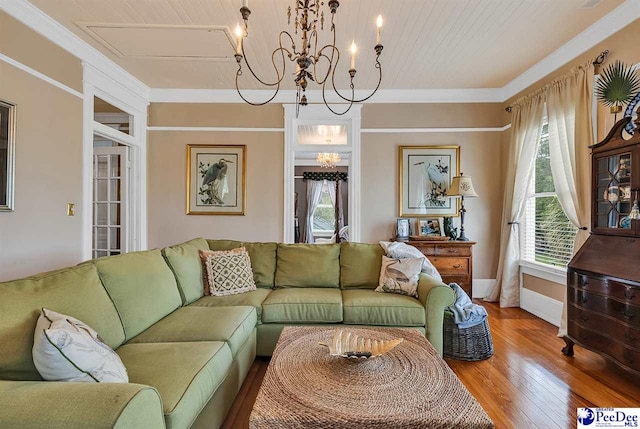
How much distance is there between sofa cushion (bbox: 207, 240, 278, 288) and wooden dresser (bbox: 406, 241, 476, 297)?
69.8 inches

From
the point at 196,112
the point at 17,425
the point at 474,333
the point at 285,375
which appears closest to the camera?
the point at 17,425

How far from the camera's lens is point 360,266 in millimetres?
3090

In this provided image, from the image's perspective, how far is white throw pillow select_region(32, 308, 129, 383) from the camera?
1.12m

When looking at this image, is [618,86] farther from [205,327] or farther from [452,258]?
[205,327]

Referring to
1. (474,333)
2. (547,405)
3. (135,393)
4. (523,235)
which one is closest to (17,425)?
(135,393)

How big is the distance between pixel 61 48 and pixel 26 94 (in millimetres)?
664

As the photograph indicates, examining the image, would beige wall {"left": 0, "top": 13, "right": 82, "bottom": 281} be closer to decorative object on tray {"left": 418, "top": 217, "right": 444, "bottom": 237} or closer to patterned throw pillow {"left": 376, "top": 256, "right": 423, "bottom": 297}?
patterned throw pillow {"left": 376, "top": 256, "right": 423, "bottom": 297}

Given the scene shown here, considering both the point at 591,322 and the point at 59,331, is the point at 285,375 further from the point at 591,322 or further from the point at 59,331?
the point at 591,322

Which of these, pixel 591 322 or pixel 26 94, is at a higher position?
pixel 26 94

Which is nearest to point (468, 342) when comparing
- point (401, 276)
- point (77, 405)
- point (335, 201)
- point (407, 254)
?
point (401, 276)

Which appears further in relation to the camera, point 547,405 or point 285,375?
point 547,405

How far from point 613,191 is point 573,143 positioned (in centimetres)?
86

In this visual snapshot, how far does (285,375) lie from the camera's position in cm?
148

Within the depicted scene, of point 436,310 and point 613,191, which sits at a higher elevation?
point 613,191
